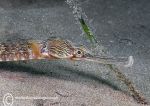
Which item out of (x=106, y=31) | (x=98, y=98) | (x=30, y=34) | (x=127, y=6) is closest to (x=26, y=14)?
(x=30, y=34)

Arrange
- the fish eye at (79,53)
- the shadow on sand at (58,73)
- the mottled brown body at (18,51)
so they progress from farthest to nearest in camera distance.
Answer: the shadow on sand at (58,73)
the fish eye at (79,53)
the mottled brown body at (18,51)

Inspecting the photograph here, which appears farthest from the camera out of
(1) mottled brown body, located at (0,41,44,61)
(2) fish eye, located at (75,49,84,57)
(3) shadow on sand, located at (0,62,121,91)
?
(3) shadow on sand, located at (0,62,121,91)

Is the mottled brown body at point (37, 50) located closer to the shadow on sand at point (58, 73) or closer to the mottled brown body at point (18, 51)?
the mottled brown body at point (18, 51)

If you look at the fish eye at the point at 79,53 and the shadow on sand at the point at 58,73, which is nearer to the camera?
the fish eye at the point at 79,53

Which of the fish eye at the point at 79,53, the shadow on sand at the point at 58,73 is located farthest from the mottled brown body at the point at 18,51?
the fish eye at the point at 79,53

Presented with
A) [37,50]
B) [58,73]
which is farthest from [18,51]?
[58,73]

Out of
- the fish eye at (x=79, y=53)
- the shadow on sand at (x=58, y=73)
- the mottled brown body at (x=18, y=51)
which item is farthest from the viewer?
the shadow on sand at (x=58, y=73)

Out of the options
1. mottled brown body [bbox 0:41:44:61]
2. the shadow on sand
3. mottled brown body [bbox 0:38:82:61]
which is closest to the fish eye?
mottled brown body [bbox 0:38:82:61]

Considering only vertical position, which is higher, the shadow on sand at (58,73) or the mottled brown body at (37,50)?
the mottled brown body at (37,50)

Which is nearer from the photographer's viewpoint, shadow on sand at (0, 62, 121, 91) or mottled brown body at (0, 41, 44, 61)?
mottled brown body at (0, 41, 44, 61)

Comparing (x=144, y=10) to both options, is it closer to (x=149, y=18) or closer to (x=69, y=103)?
(x=149, y=18)

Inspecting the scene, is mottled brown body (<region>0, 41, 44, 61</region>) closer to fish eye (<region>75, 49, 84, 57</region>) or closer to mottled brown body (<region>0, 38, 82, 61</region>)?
mottled brown body (<region>0, 38, 82, 61</region>)
